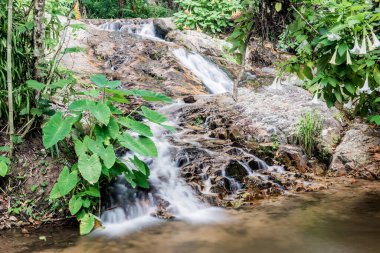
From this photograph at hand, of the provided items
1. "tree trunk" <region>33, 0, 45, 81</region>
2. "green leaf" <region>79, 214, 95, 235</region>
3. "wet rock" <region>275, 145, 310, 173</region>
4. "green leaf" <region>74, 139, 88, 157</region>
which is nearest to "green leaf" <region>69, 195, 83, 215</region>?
"green leaf" <region>79, 214, 95, 235</region>

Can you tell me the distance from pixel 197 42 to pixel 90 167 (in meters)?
9.26

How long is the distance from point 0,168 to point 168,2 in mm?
19204

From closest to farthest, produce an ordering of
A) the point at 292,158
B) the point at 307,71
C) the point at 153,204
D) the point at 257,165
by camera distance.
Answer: the point at 307,71 → the point at 153,204 → the point at 257,165 → the point at 292,158

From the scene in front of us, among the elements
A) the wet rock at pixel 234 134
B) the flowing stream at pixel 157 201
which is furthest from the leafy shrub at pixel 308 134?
the flowing stream at pixel 157 201

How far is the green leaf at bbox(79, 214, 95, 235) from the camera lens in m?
3.48

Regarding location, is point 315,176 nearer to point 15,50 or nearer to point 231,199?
point 231,199

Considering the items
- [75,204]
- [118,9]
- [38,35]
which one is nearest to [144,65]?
[38,35]

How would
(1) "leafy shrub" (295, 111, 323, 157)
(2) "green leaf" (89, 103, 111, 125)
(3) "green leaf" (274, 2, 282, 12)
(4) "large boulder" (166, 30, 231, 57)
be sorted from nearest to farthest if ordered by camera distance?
(3) "green leaf" (274, 2, 282, 12) → (2) "green leaf" (89, 103, 111, 125) → (1) "leafy shrub" (295, 111, 323, 157) → (4) "large boulder" (166, 30, 231, 57)

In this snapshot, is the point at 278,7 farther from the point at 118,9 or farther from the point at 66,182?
the point at 118,9

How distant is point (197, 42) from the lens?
39.3 ft

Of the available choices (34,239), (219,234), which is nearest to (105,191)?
(34,239)

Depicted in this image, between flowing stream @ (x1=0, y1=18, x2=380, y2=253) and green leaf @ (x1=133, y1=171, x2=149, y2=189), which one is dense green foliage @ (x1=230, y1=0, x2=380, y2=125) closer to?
flowing stream @ (x1=0, y1=18, x2=380, y2=253)

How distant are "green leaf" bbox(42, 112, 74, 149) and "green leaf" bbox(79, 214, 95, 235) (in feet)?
2.69

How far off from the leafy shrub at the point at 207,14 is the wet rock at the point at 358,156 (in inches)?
332
